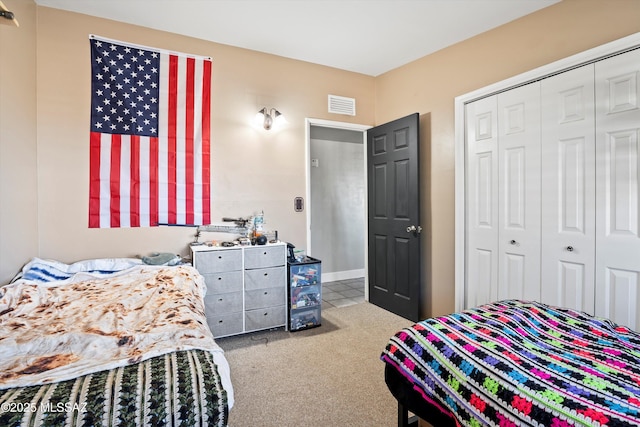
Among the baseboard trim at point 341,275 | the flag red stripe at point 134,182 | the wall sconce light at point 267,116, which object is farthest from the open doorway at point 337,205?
the flag red stripe at point 134,182


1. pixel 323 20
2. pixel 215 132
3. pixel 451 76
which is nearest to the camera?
pixel 323 20

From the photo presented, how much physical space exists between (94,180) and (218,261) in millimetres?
1261

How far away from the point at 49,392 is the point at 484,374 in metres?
1.41

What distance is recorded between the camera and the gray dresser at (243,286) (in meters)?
2.91

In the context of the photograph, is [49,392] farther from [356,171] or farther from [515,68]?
[356,171]

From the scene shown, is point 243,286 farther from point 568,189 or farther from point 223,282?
point 568,189

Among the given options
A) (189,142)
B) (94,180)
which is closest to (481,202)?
(189,142)

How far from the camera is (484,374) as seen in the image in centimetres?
115

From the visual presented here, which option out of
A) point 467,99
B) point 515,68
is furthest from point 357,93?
point 515,68

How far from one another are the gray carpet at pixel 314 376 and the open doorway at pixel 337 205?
73.2 inches

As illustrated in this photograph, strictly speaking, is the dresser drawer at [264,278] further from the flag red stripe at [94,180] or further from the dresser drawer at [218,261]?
the flag red stripe at [94,180]

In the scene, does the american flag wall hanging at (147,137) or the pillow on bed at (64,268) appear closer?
the pillow on bed at (64,268)

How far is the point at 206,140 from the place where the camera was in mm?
3260

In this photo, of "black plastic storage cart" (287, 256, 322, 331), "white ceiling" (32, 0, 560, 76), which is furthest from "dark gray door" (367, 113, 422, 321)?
"black plastic storage cart" (287, 256, 322, 331)
